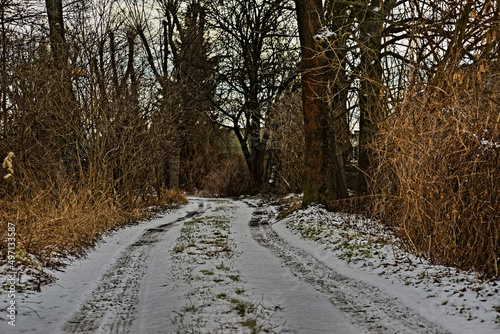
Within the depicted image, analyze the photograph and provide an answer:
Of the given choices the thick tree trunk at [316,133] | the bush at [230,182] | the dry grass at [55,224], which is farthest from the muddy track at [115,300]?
the bush at [230,182]

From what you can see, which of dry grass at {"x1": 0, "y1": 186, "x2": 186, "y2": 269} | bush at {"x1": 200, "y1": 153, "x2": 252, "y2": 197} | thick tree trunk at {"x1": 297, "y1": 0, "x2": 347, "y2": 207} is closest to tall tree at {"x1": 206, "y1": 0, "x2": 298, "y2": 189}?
bush at {"x1": 200, "y1": 153, "x2": 252, "y2": 197}

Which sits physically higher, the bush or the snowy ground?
the bush

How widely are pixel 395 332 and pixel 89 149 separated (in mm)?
A: 9822

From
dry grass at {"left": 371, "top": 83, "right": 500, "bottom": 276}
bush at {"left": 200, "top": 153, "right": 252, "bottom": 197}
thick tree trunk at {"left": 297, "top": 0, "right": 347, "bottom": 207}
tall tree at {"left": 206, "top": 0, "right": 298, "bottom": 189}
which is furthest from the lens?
bush at {"left": 200, "top": 153, "right": 252, "bottom": 197}

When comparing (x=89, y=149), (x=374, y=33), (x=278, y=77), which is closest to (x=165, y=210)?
(x=89, y=149)

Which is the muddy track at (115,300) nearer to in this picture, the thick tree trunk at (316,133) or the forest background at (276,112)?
the forest background at (276,112)

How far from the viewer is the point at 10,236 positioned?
5.61 metres

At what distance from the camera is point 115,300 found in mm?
4543

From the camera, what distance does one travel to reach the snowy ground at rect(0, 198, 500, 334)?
3.74 meters

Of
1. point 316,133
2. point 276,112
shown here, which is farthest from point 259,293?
point 276,112

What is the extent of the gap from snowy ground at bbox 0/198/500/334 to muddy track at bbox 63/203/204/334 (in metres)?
0.01

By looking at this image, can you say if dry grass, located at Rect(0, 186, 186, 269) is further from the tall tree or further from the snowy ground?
the tall tree

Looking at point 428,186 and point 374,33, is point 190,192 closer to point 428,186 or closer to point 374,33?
point 374,33

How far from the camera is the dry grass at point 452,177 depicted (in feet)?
14.5
